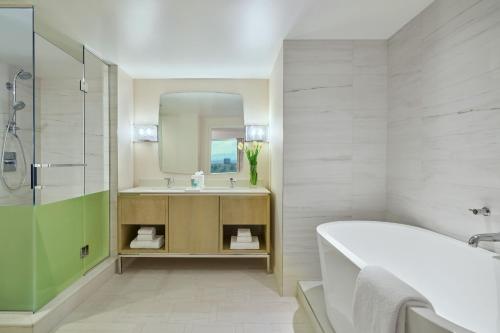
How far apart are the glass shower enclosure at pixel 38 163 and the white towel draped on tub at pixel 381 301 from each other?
215 cm

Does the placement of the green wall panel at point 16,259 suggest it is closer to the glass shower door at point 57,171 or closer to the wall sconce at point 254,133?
the glass shower door at point 57,171

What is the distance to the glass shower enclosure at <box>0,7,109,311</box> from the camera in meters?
2.19

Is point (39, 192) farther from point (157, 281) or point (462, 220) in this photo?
point (462, 220)

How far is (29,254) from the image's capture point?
226 centimetres

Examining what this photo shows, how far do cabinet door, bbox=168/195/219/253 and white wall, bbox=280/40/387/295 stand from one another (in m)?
0.87

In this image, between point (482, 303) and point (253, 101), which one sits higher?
point (253, 101)

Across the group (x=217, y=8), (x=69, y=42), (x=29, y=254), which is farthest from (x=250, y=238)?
(x=69, y=42)

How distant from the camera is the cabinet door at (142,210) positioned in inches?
131

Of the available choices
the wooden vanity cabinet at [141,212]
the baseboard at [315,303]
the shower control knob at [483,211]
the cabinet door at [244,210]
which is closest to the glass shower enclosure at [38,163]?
the wooden vanity cabinet at [141,212]

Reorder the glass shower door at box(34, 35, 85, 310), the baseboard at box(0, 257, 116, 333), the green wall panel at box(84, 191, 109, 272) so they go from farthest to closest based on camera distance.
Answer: the green wall panel at box(84, 191, 109, 272), the glass shower door at box(34, 35, 85, 310), the baseboard at box(0, 257, 116, 333)

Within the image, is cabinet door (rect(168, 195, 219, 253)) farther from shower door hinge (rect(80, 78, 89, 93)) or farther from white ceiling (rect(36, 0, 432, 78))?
white ceiling (rect(36, 0, 432, 78))

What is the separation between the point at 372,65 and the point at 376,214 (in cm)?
132

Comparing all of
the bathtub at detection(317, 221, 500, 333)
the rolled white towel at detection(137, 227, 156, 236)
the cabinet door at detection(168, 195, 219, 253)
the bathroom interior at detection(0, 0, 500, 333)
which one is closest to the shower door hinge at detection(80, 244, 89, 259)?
the bathroom interior at detection(0, 0, 500, 333)

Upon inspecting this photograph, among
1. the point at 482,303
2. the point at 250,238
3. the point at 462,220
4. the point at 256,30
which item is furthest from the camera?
Result: the point at 250,238
